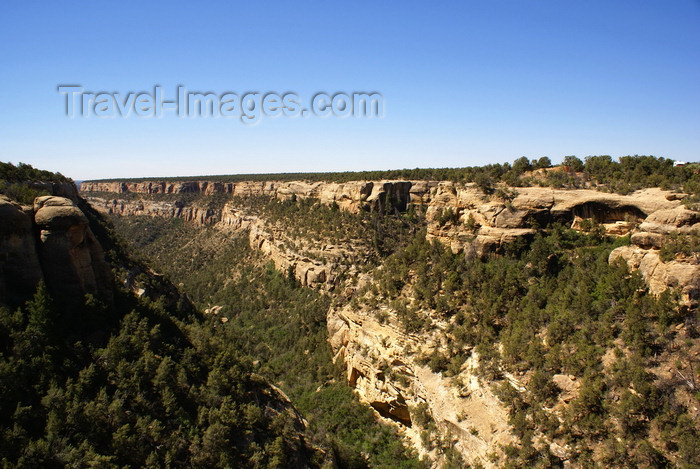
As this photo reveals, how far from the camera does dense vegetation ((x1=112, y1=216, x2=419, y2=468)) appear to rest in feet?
104

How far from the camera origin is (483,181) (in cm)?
3900

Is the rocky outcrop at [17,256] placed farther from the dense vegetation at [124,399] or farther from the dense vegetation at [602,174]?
the dense vegetation at [602,174]

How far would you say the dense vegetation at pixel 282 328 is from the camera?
104 feet

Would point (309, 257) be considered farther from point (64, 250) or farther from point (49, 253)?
point (49, 253)

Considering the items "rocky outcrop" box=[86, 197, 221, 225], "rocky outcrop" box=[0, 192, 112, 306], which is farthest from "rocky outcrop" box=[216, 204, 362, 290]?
"rocky outcrop" box=[86, 197, 221, 225]

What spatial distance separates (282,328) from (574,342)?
36446mm

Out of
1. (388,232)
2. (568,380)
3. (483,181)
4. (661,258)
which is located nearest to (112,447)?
(568,380)

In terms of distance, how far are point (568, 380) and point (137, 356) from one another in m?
25.7

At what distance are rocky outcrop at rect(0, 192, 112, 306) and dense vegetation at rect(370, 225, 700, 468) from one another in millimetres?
24139

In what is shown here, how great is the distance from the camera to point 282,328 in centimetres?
5103

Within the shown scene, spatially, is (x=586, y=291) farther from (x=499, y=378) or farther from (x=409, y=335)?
(x=409, y=335)

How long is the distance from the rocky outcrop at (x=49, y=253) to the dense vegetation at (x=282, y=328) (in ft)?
48.2

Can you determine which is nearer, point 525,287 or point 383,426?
point 525,287

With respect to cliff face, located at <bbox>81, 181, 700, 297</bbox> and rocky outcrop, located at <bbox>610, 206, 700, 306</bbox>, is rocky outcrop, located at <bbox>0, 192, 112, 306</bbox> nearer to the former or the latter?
cliff face, located at <bbox>81, 181, 700, 297</bbox>
